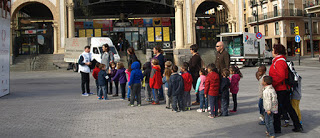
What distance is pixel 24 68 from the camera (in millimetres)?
30516

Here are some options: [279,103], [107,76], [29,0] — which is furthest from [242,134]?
[29,0]

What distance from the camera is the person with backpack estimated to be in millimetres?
5965

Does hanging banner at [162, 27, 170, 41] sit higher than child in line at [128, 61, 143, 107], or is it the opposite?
hanging banner at [162, 27, 170, 41]

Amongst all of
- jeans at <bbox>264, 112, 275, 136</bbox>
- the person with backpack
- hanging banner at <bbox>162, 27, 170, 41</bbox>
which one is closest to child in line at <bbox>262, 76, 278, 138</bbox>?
jeans at <bbox>264, 112, 275, 136</bbox>

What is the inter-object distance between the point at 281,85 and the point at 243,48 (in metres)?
22.3

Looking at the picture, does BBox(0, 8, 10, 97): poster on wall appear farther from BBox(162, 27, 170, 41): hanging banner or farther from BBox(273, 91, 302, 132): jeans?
BBox(162, 27, 170, 41): hanging banner

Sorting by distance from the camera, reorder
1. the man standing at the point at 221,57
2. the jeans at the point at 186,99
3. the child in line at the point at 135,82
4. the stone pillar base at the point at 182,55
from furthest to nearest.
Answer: the stone pillar base at the point at 182,55 < the child in line at the point at 135,82 < the man standing at the point at 221,57 < the jeans at the point at 186,99

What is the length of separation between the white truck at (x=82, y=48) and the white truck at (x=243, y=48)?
9755 mm

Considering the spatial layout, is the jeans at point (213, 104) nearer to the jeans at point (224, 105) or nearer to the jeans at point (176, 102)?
the jeans at point (224, 105)

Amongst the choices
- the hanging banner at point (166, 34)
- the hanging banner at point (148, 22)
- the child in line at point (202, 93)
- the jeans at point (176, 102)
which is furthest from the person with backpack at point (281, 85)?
the hanging banner at point (148, 22)

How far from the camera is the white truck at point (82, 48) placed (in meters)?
26.5

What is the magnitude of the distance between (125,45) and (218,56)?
29975mm

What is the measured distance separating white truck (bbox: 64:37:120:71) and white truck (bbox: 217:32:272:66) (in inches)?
384

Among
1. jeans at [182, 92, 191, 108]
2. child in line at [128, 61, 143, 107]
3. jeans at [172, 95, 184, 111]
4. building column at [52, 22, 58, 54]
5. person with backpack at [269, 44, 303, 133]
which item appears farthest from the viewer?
building column at [52, 22, 58, 54]
